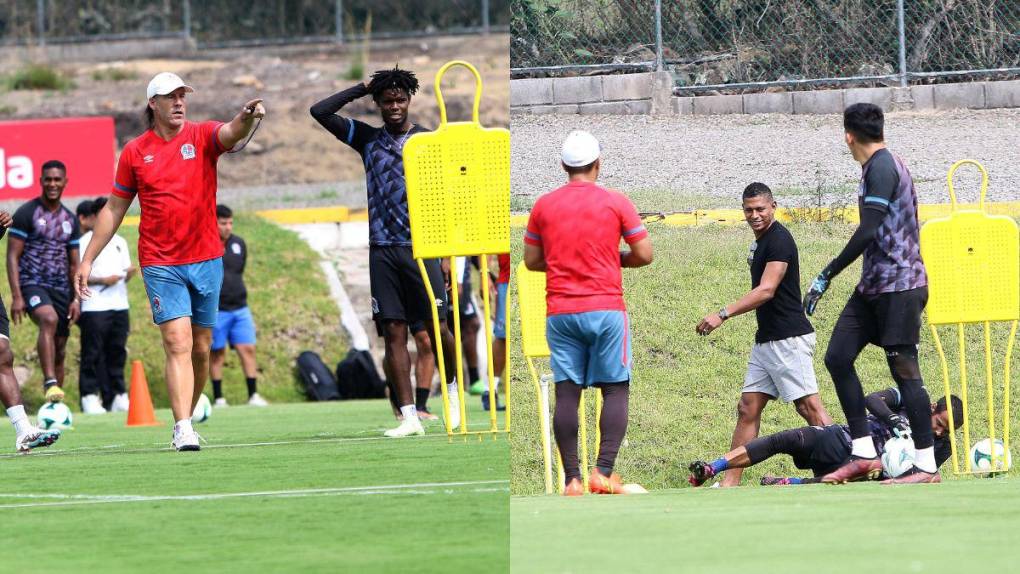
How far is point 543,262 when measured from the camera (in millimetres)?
6520

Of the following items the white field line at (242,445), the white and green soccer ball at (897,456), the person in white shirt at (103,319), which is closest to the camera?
the white and green soccer ball at (897,456)

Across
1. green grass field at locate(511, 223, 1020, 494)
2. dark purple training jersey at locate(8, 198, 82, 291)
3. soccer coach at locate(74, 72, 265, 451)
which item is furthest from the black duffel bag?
green grass field at locate(511, 223, 1020, 494)

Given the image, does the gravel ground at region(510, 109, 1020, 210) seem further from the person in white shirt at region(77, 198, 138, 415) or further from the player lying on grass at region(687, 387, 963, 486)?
the person in white shirt at region(77, 198, 138, 415)

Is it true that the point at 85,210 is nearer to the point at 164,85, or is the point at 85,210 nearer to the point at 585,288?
the point at 164,85

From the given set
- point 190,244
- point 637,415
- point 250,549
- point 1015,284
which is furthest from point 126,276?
point 250,549

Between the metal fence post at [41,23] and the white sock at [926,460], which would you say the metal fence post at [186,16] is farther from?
the white sock at [926,460]

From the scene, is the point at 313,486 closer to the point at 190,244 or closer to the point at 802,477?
the point at 190,244

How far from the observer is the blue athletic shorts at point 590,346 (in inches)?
252

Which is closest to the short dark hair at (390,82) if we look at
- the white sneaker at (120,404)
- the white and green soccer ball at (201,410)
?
the white and green soccer ball at (201,410)

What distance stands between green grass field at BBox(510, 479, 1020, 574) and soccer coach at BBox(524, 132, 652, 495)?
1.16 ft

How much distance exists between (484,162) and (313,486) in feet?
5.94

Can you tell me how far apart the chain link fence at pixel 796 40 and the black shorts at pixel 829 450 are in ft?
5.41

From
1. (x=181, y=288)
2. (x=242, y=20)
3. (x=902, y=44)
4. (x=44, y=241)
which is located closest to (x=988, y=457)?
(x=902, y=44)

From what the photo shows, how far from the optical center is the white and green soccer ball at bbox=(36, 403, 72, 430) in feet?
36.3
